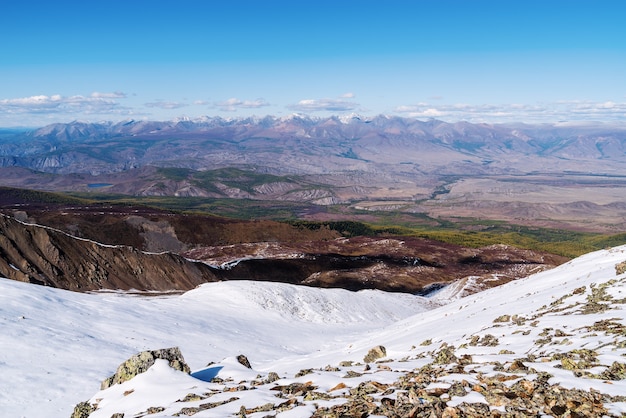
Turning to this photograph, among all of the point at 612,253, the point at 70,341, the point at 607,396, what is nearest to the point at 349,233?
the point at 612,253

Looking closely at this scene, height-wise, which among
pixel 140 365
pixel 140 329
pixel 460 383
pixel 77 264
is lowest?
pixel 77 264

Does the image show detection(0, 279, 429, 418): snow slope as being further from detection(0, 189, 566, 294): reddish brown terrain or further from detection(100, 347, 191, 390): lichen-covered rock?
detection(0, 189, 566, 294): reddish brown terrain

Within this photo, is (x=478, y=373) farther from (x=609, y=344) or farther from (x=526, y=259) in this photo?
(x=526, y=259)

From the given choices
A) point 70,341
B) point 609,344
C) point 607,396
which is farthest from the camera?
point 70,341

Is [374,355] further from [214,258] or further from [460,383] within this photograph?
[214,258]

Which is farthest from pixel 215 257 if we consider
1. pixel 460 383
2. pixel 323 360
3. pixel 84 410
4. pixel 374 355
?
pixel 460 383

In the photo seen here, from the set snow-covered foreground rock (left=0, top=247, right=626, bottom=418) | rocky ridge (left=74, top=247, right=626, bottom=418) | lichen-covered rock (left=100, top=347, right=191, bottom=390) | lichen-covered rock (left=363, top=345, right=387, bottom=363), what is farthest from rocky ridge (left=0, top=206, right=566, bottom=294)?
rocky ridge (left=74, top=247, right=626, bottom=418)

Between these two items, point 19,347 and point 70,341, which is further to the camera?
point 70,341
